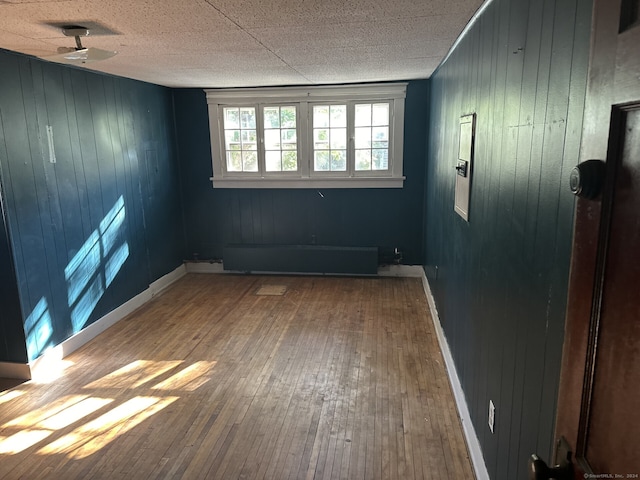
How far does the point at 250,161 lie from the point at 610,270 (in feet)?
17.5

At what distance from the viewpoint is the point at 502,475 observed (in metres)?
1.86

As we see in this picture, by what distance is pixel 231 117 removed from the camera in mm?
5664

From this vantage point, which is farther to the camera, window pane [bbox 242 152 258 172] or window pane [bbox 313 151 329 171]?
window pane [bbox 242 152 258 172]

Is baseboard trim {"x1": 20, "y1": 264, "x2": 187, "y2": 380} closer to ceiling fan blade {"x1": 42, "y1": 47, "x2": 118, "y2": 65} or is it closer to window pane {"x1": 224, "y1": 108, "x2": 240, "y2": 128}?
window pane {"x1": 224, "y1": 108, "x2": 240, "y2": 128}

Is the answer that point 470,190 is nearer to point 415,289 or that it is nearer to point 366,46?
point 366,46

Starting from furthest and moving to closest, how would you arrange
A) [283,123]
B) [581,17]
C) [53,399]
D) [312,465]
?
[283,123], [53,399], [312,465], [581,17]

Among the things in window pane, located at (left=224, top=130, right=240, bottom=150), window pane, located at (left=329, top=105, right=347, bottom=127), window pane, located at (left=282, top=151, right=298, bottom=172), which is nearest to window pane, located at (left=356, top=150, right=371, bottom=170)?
window pane, located at (left=329, top=105, right=347, bottom=127)

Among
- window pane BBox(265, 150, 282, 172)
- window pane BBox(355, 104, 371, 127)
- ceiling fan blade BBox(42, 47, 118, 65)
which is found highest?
ceiling fan blade BBox(42, 47, 118, 65)

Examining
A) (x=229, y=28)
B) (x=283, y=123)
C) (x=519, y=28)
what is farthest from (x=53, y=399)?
(x=283, y=123)

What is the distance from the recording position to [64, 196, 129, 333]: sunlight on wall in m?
3.81

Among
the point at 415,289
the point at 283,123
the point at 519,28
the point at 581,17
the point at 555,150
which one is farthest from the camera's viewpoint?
the point at 283,123

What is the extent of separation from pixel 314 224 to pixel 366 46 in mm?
2961

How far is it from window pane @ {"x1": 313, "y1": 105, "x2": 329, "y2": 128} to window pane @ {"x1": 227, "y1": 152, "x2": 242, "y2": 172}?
109cm

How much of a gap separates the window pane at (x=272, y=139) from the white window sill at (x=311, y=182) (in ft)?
1.37
